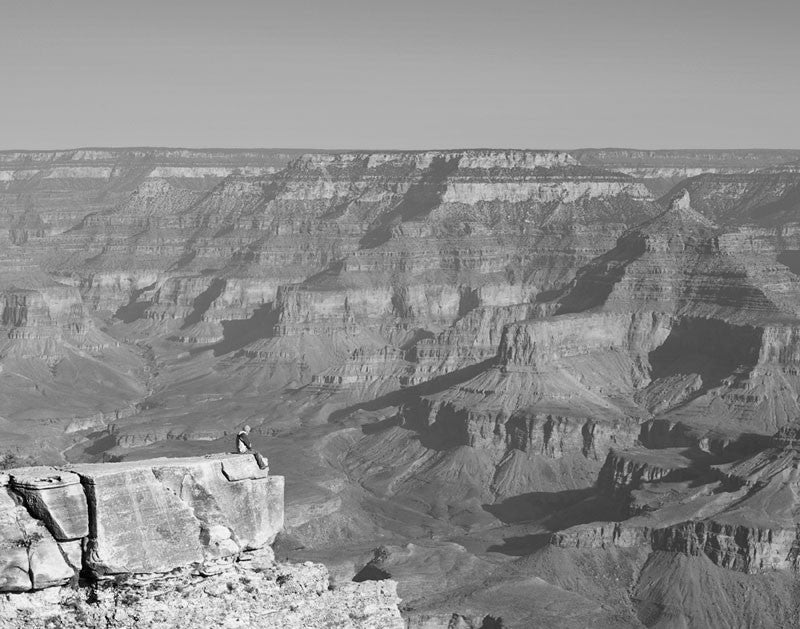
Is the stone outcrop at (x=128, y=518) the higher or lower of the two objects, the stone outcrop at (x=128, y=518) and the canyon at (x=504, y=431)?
the higher

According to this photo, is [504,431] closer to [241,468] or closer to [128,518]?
[241,468]

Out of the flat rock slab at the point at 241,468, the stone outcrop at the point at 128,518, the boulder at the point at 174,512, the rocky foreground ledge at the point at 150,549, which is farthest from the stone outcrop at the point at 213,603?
the flat rock slab at the point at 241,468

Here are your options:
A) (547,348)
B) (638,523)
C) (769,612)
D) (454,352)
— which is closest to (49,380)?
(454,352)

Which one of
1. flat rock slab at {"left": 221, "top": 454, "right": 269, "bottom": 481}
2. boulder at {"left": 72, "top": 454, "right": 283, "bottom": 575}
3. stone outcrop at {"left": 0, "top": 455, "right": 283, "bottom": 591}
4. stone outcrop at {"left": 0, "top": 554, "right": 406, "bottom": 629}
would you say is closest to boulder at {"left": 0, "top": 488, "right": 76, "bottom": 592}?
stone outcrop at {"left": 0, "top": 455, "right": 283, "bottom": 591}

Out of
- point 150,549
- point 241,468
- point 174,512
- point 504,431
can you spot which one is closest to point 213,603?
point 150,549

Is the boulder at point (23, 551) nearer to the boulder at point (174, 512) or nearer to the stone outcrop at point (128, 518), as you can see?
the stone outcrop at point (128, 518)

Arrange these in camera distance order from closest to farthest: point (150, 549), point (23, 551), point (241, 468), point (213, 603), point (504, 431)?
point (23, 551) < point (150, 549) < point (213, 603) < point (241, 468) < point (504, 431)

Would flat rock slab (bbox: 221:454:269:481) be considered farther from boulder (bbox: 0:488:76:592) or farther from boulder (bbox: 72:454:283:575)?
boulder (bbox: 0:488:76:592)

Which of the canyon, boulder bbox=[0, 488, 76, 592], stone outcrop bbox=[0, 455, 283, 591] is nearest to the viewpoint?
boulder bbox=[0, 488, 76, 592]

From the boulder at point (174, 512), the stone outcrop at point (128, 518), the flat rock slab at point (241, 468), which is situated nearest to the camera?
the stone outcrop at point (128, 518)
